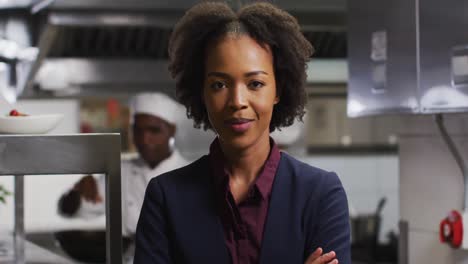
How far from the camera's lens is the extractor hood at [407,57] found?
1840 mm

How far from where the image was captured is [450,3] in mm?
1849

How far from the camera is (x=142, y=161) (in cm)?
380

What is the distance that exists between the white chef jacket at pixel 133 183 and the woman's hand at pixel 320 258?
2.63m

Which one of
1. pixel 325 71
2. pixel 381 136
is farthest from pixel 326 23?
pixel 381 136

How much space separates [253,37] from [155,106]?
270cm

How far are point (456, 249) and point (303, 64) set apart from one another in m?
1.15

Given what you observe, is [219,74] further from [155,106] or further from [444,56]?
[155,106]

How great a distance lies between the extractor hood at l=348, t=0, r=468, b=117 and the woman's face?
0.86 m

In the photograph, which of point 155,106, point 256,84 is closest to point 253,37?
point 256,84

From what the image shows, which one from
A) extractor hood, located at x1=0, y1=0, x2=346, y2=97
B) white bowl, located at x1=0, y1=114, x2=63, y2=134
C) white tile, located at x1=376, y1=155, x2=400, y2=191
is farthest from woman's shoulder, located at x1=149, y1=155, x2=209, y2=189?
white tile, located at x1=376, y1=155, x2=400, y2=191

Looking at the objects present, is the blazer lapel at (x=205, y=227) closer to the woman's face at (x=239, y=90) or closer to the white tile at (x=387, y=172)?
the woman's face at (x=239, y=90)

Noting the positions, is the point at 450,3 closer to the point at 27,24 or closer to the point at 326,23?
the point at 326,23

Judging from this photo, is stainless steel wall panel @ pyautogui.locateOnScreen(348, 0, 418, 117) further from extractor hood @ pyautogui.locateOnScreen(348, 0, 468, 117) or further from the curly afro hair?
the curly afro hair

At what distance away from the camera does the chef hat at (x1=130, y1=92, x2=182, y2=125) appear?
3754 millimetres
